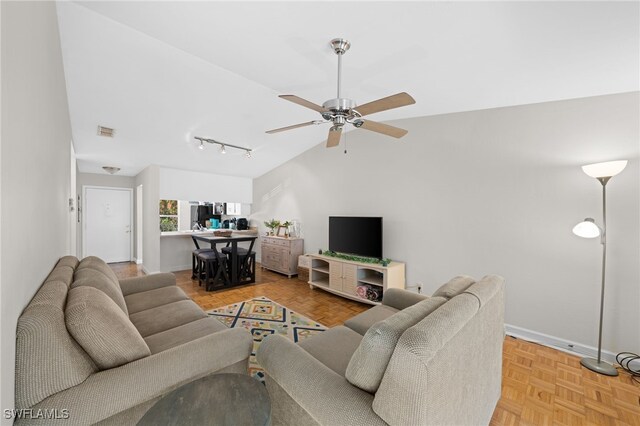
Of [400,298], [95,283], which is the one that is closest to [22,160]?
[95,283]

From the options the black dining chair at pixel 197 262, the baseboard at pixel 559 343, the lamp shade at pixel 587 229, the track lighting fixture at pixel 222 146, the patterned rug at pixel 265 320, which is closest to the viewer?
the lamp shade at pixel 587 229

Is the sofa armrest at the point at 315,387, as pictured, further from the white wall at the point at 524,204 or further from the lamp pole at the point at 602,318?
the white wall at the point at 524,204

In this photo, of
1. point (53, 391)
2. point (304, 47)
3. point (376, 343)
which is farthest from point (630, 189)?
point (53, 391)

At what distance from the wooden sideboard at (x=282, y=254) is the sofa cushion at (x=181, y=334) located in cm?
313

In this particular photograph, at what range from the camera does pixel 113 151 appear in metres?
4.38

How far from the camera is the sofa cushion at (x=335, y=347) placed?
160cm

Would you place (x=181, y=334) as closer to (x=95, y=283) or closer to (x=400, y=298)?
(x=95, y=283)

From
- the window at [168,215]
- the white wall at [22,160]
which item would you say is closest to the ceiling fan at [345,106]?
the white wall at [22,160]

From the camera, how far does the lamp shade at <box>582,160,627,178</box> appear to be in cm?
214

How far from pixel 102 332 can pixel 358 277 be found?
311 cm

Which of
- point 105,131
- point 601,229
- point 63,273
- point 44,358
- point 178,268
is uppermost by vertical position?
point 105,131

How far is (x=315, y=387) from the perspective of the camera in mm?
1188

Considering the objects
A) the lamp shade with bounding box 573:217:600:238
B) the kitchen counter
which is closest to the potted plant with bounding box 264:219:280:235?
the kitchen counter

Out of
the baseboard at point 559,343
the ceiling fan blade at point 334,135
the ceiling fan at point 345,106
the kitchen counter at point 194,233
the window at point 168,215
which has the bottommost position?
the baseboard at point 559,343
